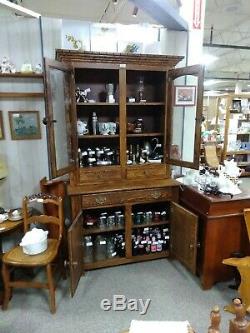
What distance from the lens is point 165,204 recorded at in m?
2.97

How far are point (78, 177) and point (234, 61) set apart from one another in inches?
302

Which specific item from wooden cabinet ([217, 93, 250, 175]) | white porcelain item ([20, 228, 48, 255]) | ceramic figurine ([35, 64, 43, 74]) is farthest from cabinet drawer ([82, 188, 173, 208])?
wooden cabinet ([217, 93, 250, 175])

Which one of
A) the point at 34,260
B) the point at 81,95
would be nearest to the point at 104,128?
the point at 81,95

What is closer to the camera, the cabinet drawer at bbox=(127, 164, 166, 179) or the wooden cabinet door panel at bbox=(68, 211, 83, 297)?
the wooden cabinet door panel at bbox=(68, 211, 83, 297)

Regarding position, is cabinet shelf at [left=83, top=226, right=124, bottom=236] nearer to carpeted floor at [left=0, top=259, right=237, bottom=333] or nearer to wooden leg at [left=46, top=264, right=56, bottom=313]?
carpeted floor at [left=0, top=259, right=237, bottom=333]

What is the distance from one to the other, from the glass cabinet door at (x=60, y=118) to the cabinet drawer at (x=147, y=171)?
618 mm

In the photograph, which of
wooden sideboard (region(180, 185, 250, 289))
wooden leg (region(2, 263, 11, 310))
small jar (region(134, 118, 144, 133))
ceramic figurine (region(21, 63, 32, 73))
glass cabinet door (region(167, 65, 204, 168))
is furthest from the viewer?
small jar (region(134, 118, 144, 133))

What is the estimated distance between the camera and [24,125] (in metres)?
2.62

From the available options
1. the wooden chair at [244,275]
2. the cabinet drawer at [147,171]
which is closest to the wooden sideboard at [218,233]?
the wooden chair at [244,275]

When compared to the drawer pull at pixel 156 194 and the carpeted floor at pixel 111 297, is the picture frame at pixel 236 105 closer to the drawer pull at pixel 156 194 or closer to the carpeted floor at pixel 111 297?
the drawer pull at pixel 156 194

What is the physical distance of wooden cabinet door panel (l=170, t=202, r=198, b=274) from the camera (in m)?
2.29

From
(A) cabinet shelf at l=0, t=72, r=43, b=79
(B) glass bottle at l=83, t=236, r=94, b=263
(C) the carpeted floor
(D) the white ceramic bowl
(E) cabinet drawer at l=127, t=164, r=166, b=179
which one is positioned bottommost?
(C) the carpeted floor

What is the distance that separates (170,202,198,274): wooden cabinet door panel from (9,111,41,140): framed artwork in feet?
5.38

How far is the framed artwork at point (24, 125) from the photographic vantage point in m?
2.58
